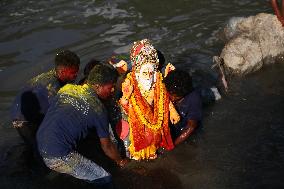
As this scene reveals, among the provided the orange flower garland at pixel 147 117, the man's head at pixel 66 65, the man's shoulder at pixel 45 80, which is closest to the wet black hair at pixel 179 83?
the orange flower garland at pixel 147 117

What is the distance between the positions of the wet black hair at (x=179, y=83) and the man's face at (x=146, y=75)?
0.81 feet

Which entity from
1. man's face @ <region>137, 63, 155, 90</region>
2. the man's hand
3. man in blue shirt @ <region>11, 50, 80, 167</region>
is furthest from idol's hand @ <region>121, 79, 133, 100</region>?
the man's hand

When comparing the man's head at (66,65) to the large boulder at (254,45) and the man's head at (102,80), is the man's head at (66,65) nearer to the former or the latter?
the man's head at (102,80)

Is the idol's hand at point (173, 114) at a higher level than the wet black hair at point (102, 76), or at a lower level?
lower

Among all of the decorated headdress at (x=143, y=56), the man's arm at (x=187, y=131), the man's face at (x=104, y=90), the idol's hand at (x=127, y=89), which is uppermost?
the decorated headdress at (x=143, y=56)

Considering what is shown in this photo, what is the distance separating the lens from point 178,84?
5.63m

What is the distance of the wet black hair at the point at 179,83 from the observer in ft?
18.5

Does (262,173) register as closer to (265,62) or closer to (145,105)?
(145,105)

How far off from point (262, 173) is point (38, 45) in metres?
6.77

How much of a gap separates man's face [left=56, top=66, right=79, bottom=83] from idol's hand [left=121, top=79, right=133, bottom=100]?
2.35 ft

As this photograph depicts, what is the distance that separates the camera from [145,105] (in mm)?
5766

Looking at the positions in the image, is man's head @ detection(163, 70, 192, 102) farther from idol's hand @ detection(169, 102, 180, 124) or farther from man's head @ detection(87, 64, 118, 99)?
man's head @ detection(87, 64, 118, 99)

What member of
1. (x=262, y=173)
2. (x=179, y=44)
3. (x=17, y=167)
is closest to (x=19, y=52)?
(x=179, y=44)

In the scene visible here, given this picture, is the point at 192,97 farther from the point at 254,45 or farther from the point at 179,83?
the point at 254,45
